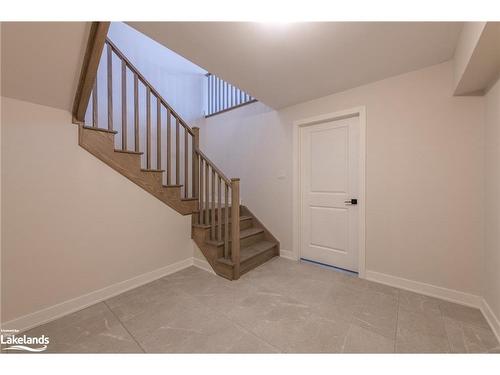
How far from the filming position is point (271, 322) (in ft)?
5.06

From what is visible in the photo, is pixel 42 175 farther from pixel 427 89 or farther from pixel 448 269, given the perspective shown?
pixel 448 269

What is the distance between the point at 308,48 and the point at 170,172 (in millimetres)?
1934

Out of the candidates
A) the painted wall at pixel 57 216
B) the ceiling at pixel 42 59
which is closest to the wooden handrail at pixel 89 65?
the ceiling at pixel 42 59

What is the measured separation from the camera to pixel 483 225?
5.59 feet

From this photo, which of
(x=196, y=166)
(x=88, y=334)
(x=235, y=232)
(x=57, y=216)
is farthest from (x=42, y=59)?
(x=235, y=232)

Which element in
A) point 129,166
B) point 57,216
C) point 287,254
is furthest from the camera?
point 287,254

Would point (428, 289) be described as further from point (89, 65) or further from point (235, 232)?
point (89, 65)

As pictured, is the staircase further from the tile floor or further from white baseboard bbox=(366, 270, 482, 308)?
white baseboard bbox=(366, 270, 482, 308)

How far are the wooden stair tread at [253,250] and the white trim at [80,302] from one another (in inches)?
29.9

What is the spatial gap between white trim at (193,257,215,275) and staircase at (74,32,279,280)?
0.09m

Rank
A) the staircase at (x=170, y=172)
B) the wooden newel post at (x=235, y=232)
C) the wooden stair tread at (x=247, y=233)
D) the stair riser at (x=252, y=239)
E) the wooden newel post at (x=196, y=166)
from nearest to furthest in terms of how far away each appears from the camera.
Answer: the staircase at (x=170, y=172) < the wooden newel post at (x=235, y=232) < the wooden stair tread at (x=247, y=233) < the wooden newel post at (x=196, y=166) < the stair riser at (x=252, y=239)

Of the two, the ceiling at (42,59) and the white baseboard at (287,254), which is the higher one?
the ceiling at (42,59)

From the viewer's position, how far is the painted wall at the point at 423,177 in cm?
175

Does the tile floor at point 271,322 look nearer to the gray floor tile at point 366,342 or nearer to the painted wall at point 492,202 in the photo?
the gray floor tile at point 366,342
